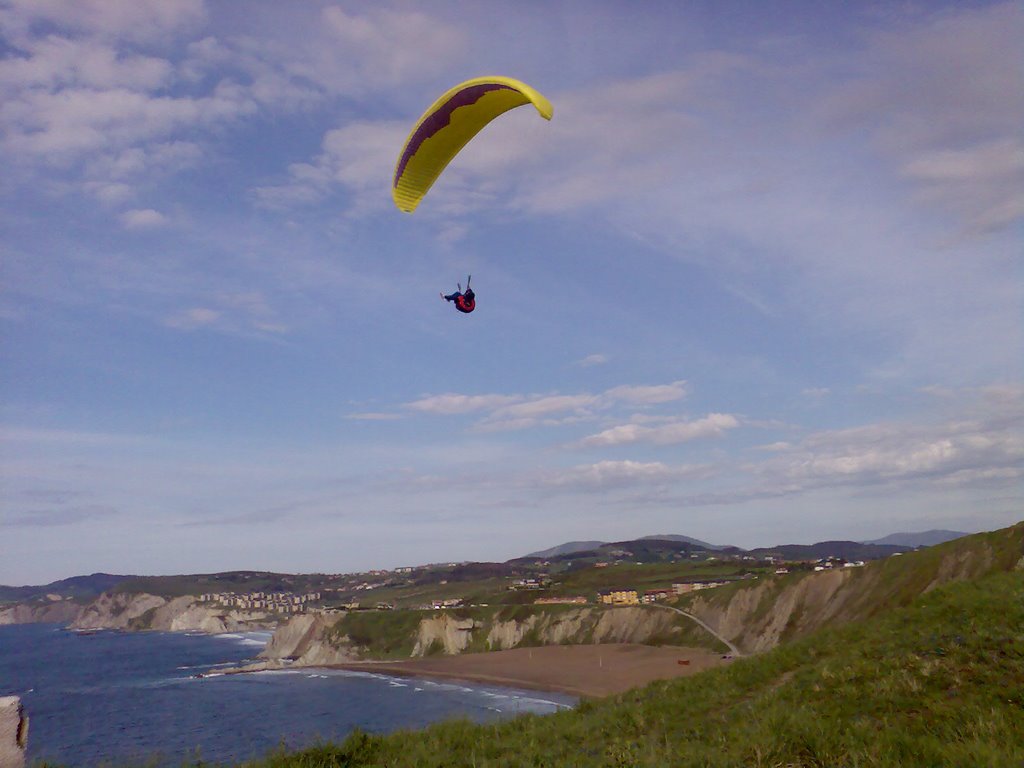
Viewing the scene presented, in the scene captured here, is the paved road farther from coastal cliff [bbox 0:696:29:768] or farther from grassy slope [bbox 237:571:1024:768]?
coastal cliff [bbox 0:696:29:768]

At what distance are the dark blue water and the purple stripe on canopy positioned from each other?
93.9 feet

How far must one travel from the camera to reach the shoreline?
72700 millimetres

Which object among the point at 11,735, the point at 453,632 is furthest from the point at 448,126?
Result: the point at 453,632

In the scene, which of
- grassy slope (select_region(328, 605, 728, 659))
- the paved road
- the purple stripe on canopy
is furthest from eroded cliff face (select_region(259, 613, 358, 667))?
the purple stripe on canopy

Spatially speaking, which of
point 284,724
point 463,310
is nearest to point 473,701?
point 284,724

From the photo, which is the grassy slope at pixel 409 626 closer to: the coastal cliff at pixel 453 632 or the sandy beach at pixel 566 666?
the coastal cliff at pixel 453 632

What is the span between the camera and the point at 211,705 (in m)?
74.6

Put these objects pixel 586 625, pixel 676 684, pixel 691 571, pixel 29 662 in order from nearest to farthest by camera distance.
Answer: pixel 676 684, pixel 586 625, pixel 29 662, pixel 691 571

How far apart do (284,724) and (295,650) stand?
203ft

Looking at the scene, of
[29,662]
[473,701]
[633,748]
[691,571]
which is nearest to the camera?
[633,748]

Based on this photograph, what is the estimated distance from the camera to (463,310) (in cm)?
2048

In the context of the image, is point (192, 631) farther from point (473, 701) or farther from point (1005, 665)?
point (1005, 665)

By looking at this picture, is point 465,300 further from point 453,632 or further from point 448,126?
point 453,632

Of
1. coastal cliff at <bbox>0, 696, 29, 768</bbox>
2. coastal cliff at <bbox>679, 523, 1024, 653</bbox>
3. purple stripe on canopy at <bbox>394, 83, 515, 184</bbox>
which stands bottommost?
coastal cliff at <bbox>679, 523, 1024, 653</bbox>
